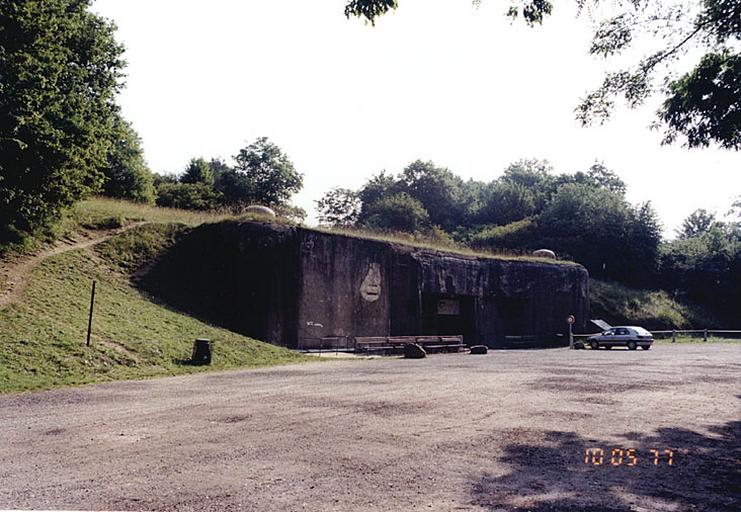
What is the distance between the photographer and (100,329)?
16047mm

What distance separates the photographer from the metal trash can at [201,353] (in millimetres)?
16516

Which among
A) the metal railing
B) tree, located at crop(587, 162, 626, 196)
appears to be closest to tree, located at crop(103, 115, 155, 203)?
the metal railing

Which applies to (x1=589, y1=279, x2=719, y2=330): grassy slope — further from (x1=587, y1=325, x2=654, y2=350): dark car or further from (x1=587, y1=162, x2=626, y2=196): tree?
(x1=587, y1=162, x2=626, y2=196): tree

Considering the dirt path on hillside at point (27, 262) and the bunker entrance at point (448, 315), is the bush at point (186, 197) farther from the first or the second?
the bunker entrance at point (448, 315)

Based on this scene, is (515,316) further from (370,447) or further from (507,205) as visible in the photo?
(507,205)

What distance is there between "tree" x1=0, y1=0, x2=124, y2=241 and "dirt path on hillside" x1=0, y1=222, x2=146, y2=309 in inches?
43.4

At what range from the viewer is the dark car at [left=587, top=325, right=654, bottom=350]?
32.0 m

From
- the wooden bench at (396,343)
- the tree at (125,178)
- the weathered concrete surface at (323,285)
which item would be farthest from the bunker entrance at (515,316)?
the tree at (125,178)

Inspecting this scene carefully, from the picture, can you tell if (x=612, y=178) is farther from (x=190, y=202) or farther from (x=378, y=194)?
(x=190, y=202)

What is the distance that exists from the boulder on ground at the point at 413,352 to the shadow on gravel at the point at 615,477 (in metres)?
16.0

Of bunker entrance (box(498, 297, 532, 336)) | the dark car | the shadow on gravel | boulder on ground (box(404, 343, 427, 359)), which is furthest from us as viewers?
bunker entrance (box(498, 297, 532, 336))

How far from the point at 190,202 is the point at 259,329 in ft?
91.0

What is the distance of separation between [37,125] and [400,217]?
45.9 meters

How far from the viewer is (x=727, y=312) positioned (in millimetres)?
52188
